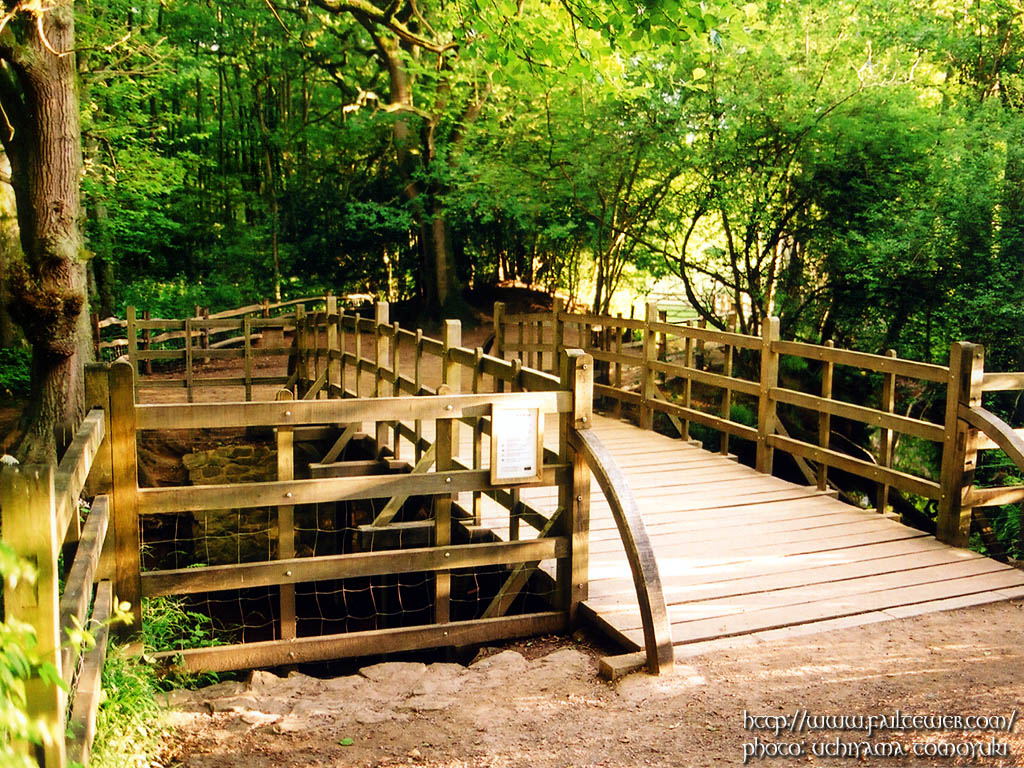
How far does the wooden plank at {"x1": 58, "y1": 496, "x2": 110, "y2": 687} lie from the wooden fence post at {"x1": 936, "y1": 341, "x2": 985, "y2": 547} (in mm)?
5497

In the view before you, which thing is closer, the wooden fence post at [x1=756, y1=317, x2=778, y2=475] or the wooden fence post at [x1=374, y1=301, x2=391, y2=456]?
the wooden fence post at [x1=756, y1=317, x2=778, y2=475]

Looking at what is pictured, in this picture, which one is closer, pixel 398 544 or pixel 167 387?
pixel 398 544

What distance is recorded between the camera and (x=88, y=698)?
3332mm

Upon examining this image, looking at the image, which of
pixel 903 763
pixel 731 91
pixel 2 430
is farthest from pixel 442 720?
pixel 2 430

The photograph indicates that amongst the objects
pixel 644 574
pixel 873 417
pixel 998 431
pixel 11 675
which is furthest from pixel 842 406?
pixel 11 675

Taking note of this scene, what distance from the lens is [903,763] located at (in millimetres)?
3732

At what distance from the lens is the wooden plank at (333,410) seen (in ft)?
15.7

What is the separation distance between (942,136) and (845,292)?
2.51 m

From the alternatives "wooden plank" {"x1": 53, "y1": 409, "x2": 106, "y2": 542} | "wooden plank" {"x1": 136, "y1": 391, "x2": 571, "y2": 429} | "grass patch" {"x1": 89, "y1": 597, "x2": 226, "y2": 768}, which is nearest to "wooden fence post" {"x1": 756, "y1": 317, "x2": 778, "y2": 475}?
"wooden plank" {"x1": 136, "y1": 391, "x2": 571, "y2": 429}

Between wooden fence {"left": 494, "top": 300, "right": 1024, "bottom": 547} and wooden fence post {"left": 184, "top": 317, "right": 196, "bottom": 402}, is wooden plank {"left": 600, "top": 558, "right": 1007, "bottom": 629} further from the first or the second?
wooden fence post {"left": 184, "top": 317, "right": 196, "bottom": 402}

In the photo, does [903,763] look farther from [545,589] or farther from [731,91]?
[731,91]

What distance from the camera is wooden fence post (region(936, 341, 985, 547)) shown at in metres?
6.68

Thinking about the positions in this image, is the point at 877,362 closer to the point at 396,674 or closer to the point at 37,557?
the point at 396,674

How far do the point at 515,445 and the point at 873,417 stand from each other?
373 cm
